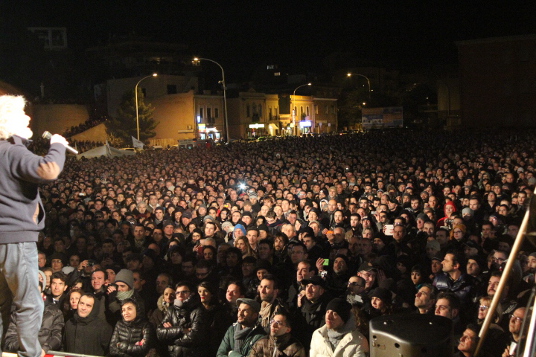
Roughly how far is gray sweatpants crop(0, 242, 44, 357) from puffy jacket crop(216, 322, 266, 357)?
6.44ft

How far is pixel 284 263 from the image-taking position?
23.9ft

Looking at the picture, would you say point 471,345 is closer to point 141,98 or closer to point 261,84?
point 141,98

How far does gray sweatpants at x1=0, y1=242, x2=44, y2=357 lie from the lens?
3.27m

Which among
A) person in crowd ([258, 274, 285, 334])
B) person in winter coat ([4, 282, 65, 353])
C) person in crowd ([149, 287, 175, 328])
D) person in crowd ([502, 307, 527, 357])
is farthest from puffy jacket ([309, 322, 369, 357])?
person in winter coat ([4, 282, 65, 353])

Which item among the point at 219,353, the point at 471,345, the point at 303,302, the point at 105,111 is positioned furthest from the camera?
the point at 105,111

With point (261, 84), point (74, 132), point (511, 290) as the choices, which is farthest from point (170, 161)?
point (261, 84)

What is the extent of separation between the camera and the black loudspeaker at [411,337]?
2.39 metres

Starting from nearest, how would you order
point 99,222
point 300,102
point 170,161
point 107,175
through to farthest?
point 99,222 → point 107,175 → point 170,161 → point 300,102

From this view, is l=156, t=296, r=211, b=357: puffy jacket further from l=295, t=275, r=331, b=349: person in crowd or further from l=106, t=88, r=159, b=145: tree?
l=106, t=88, r=159, b=145: tree

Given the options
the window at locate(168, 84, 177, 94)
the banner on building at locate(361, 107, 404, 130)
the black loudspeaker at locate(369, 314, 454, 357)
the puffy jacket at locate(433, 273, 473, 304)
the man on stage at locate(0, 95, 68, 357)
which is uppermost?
the window at locate(168, 84, 177, 94)

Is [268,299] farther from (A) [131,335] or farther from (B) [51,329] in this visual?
(B) [51,329]

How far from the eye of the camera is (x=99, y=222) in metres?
10.5

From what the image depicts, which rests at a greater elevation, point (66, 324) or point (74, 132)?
point (74, 132)

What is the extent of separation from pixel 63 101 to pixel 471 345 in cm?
4949
